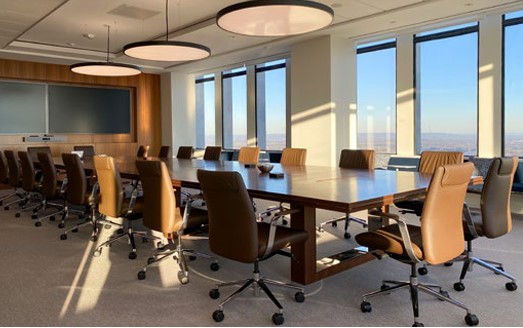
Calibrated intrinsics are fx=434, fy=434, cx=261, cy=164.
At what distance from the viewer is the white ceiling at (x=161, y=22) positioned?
601 centimetres

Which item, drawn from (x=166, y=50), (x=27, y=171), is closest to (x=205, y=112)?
(x=27, y=171)

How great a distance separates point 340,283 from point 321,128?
4745mm

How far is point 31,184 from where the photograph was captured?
20.5 ft

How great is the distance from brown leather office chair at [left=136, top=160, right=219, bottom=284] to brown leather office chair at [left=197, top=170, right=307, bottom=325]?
0.63m

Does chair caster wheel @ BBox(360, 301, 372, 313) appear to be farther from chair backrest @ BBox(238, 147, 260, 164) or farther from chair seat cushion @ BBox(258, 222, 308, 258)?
chair backrest @ BBox(238, 147, 260, 164)

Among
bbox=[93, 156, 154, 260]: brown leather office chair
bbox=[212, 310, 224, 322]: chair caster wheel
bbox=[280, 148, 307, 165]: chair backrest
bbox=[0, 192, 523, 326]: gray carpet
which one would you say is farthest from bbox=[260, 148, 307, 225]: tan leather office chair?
bbox=[212, 310, 224, 322]: chair caster wheel

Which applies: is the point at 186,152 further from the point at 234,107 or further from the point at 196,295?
the point at 196,295

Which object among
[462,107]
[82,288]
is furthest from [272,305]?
[462,107]

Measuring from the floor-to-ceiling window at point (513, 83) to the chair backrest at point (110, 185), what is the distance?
593 centimetres

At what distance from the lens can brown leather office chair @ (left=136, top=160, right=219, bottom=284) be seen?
3475 millimetres

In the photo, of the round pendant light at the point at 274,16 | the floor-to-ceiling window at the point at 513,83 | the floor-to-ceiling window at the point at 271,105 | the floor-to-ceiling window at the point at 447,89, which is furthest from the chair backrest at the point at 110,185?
the floor-to-ceiling window at the point at 271,105

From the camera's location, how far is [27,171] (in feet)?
20.6

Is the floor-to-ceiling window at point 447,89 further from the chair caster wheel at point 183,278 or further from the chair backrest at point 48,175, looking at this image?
the chair backrest at point 48,175

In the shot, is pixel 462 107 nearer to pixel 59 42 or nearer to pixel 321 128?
pixel 321 128
